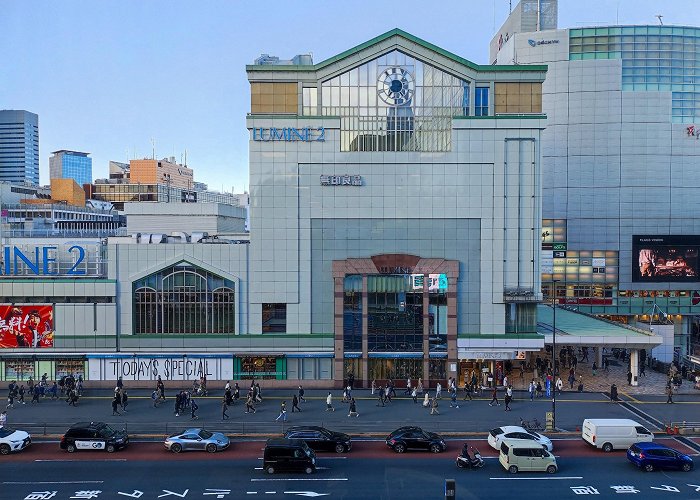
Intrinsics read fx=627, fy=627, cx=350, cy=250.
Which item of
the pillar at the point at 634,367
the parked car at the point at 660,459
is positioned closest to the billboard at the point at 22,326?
the parked car at the point at 660,459

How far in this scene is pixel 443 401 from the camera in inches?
2002

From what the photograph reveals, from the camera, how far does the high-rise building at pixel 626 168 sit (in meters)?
91.4

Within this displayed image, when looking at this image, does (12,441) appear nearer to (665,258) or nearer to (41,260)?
(41,260)

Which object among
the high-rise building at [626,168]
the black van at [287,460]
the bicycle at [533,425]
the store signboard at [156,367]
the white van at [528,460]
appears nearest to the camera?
the black van at [287,460]

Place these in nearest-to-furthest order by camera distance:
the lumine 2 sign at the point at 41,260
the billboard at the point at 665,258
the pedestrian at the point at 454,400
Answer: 1. the pedestrian at the point at 454,400
2. the lumine 2 sign at the point at 41,260
3. the billboard at the point at 665,258

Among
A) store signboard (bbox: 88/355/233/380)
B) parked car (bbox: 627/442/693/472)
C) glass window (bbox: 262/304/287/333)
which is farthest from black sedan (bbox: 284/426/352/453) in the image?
store signboard (bbox: 88/355/233/380)

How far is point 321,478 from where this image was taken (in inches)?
1336

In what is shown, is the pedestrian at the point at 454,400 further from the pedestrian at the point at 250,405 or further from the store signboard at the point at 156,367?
the store signboard at the point at 156,367

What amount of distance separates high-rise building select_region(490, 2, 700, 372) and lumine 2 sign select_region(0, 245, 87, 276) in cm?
6322

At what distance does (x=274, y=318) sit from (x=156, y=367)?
36.0ft

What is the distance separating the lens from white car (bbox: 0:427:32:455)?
37312 mm

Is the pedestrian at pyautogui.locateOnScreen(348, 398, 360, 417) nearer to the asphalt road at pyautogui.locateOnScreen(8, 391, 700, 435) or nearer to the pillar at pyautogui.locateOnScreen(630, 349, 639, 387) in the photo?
the asphalt road at pyautogui.locateOnScreen(8, 391, 700, 435)

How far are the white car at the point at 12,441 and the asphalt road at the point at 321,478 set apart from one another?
63cm

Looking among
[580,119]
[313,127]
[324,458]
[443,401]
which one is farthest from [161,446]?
[580,119]
